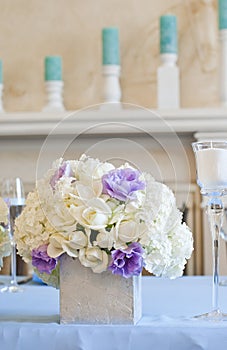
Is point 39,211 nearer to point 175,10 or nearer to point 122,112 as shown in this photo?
point 122,112

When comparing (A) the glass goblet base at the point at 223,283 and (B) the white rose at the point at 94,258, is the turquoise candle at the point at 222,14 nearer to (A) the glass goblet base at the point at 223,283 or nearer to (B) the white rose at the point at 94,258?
(A) the glass goblet base at the point at 223,283

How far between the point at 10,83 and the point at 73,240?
1.95m

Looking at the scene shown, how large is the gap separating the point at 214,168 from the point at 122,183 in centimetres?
17

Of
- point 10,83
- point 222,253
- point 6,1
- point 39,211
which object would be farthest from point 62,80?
point 39,211

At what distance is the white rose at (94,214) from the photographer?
3.62 ft

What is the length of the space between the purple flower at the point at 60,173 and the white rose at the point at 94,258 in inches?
4.9

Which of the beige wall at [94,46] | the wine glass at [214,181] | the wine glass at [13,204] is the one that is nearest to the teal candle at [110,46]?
the beige wall at [94,46]

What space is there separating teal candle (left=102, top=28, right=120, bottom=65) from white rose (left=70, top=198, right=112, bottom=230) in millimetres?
1723

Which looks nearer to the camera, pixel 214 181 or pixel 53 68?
pixel 214 181

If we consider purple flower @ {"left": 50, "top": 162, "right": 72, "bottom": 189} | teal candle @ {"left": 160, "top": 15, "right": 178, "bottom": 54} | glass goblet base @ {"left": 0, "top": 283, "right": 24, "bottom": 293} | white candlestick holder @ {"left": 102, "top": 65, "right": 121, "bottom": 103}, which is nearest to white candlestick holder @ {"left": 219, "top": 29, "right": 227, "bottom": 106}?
teal candle @ {"left": 160, "top": 15, "right": 178, "bottom": 54}

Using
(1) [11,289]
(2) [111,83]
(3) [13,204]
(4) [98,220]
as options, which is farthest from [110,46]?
(4) [98,220]

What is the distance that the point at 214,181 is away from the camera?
1196 mm

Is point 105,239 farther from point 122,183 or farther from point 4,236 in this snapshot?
point 4,236

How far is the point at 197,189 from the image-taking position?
2.82 meters
